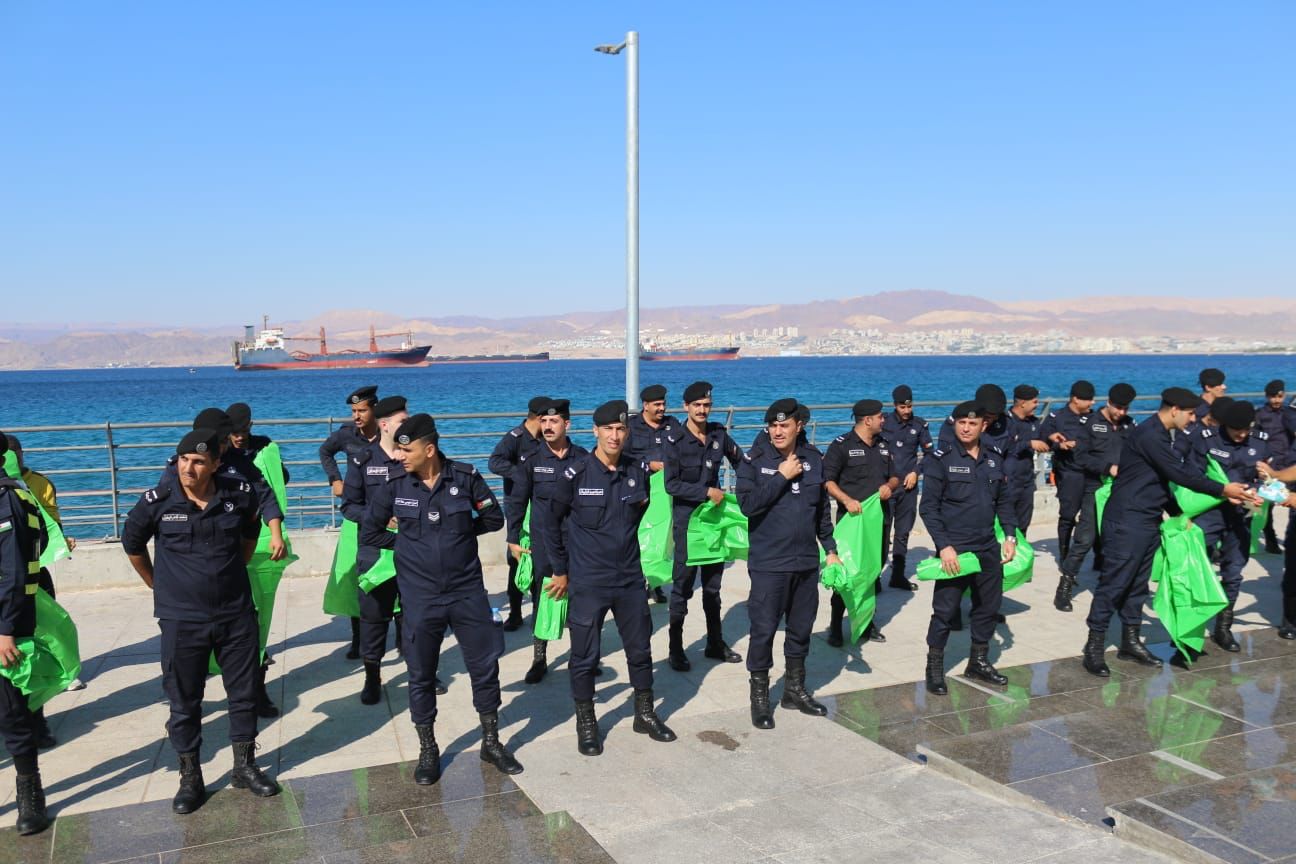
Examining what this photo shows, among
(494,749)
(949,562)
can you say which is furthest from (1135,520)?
(494,749)

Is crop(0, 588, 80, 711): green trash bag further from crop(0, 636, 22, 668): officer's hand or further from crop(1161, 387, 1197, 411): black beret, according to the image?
crop(1161, 387, 1197, 411): black beret

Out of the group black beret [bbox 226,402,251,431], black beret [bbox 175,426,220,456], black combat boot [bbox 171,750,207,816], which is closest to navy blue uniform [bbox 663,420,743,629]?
black beret [bbox 226,402,251,431]

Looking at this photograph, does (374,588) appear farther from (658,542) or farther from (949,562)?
(949,562)

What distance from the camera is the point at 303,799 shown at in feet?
16.6

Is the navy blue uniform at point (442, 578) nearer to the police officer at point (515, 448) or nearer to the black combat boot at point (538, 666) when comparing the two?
the black combat boot at point (538, 666)

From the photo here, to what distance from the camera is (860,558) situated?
742 centimetres

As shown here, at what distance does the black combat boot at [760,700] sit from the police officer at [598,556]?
572 millimetres

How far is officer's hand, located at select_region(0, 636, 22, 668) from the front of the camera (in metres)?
4.67

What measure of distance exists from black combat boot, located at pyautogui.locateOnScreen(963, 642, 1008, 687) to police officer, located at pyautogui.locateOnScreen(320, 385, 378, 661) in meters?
4.49

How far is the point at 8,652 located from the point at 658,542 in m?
4.16

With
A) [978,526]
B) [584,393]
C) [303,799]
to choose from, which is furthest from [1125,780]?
[584,393]

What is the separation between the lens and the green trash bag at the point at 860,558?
732 cm

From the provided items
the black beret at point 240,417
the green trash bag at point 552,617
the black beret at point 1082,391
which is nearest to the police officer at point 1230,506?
the black beret at point 1082,391

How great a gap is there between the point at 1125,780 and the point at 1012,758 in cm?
56
